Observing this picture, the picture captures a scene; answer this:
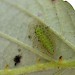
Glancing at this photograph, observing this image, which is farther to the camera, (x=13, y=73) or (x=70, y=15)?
(x=70, y=15)

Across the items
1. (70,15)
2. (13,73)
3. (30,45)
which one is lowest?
(13,73)

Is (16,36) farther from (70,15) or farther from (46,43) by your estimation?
(70,15)

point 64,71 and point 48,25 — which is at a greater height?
point 48,25

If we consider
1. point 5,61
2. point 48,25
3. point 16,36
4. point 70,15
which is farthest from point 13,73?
point 70,15

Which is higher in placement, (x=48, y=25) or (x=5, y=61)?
(x=48, y=25)

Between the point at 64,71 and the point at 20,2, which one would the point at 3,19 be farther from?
the point at 64,71

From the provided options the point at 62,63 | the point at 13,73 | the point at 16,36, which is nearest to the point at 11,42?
the point at 16,36
